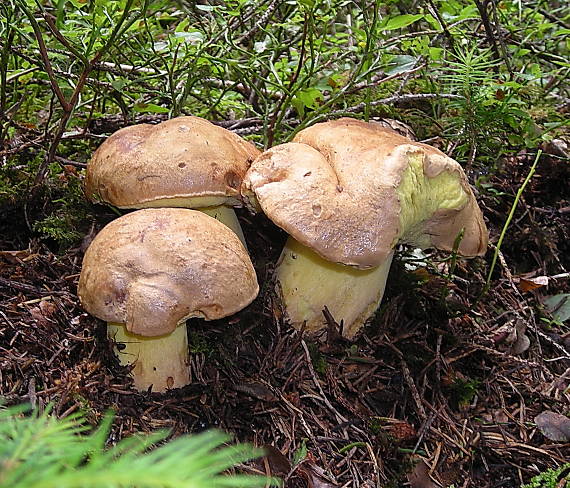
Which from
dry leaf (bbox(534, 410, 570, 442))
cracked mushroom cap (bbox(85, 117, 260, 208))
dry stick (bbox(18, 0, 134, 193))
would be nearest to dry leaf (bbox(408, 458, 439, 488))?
dry leaf (bbox(534, 410, 570, 442))

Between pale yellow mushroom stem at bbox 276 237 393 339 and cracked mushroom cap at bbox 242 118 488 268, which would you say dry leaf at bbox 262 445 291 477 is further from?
cracked mushroom cap at bbox 242 118 488 268

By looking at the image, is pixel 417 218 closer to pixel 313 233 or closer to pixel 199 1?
pixel 313 233

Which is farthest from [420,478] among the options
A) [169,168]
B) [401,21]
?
[401,21]

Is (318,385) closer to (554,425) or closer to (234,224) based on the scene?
(234,224)

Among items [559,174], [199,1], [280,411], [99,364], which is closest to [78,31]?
[99,364]

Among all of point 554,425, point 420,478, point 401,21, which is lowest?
point 554,425

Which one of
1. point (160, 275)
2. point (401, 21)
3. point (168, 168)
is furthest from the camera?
point (401, 21)
